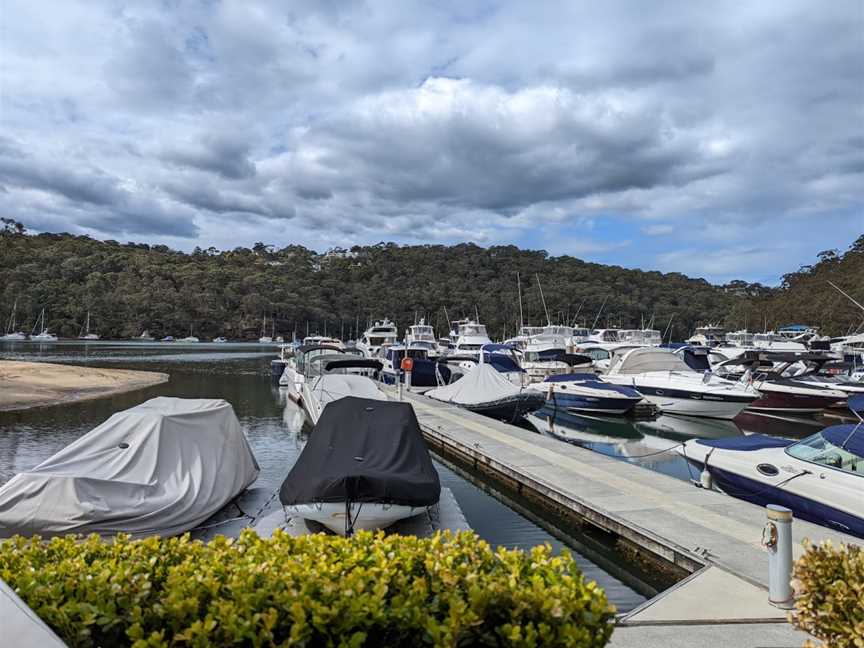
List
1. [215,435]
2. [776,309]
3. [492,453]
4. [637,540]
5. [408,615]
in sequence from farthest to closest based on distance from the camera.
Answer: [776,309], [492,453], [215,435], [637,540], [408,615]

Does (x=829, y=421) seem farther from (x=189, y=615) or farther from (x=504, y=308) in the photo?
(x=504, y=308)

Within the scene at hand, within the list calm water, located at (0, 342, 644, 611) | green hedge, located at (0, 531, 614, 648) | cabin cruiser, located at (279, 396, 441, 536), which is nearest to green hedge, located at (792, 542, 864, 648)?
green hedge, located at (0, 531, 614, 648)

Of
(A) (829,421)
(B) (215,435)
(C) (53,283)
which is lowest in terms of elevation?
(A) (829,421)

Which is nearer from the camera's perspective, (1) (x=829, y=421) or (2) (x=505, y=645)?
(2) (x=505, y=645)

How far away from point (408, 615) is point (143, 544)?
1898 millimetres

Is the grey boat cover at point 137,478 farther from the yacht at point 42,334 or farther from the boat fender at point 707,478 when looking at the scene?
the yacht at point 42,334

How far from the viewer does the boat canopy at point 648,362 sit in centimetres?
2558

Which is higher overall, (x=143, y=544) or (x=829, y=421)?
(x=143, y=544)

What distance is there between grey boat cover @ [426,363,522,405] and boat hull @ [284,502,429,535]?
1336cm

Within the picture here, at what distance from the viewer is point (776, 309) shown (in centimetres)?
8519

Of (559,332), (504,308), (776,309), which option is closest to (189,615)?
(559,332)

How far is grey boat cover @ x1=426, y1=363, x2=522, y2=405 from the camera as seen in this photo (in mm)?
21484

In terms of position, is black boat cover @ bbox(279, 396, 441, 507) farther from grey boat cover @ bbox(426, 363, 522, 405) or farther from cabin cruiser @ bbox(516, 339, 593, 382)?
cabin cruiser @ bbox(516, 339, 593, 382)

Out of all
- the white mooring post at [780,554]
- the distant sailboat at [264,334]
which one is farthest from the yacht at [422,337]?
the distant sailboat at [264,334]
